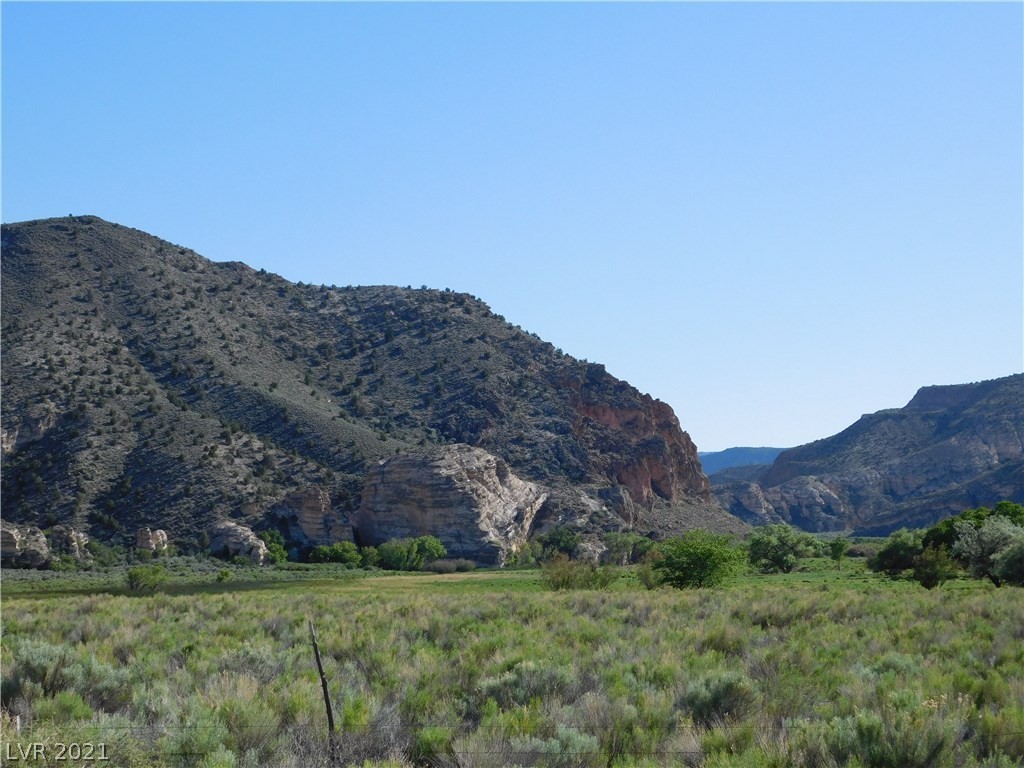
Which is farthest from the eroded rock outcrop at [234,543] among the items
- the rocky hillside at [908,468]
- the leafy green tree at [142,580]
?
the rocky hillside at [908,468]

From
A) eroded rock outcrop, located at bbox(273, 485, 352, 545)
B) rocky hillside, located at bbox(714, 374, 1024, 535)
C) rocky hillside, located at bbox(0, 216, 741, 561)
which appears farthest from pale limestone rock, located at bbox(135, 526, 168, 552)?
rocky hillside, located at bbox(714, 374, 1024, 535)

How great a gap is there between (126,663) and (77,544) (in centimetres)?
5237

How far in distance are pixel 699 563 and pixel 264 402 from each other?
1938 inches

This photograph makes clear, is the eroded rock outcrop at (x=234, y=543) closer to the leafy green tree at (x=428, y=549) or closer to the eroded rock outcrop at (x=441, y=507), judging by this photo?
the eroded rock outcrop at (x=441, y=507)

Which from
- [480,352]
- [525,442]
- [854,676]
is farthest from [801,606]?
[480,352]

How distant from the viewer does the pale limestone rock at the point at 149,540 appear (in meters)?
61.9

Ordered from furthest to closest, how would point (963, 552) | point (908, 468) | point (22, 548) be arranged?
1. point (908, 468)
2. point (22, 548)
3. point (963, 552)

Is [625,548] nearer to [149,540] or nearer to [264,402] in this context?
[264,402]

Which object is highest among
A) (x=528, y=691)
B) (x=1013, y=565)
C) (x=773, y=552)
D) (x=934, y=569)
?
(x=528, y=691)

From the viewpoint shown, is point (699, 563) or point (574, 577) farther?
point (699, 563)

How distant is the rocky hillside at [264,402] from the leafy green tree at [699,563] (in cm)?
3784

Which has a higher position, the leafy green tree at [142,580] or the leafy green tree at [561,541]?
the leafy green tree at [142,580]

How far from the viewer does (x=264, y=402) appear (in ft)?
259

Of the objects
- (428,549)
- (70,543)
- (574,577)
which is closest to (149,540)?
(70,543)
